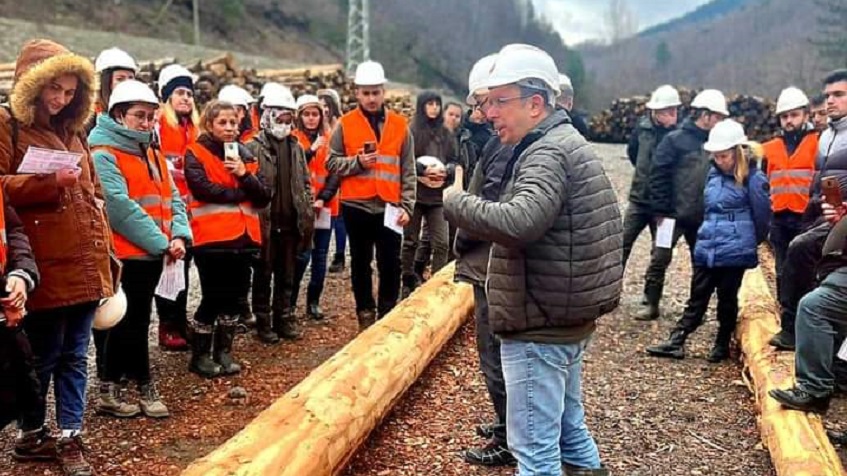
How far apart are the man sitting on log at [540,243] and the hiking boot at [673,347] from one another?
3313 mm

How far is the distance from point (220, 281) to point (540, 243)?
2835 mm

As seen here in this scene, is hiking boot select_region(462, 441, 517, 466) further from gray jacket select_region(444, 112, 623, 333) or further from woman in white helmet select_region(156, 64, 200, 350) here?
woman in white helmet select_region(156, 64, 200, 350)

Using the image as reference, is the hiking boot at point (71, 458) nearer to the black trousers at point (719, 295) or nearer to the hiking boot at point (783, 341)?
the hiking boot at point (783, 341)

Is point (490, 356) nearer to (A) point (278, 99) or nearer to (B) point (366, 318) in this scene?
(B) point (366, 318)

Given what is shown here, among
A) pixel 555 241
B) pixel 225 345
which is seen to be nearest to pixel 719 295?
pixel 555 241

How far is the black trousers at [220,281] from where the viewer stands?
517 centimetres

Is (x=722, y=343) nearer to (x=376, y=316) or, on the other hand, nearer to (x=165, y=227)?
(x=376, y=316)

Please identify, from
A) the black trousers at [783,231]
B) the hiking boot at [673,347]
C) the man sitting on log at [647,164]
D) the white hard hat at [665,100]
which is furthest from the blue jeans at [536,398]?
the white hard hat at [665,100]

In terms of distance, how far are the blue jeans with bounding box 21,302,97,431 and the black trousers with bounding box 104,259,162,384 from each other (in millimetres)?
698

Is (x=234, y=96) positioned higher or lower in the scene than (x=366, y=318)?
higher

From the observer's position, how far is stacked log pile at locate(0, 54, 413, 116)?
11.3m

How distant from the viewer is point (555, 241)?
2.98m

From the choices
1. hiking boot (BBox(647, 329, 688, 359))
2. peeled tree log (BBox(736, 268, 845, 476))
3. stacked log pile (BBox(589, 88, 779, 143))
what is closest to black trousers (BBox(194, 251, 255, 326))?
hiking boot (BBox(647, 329, 688, 359))

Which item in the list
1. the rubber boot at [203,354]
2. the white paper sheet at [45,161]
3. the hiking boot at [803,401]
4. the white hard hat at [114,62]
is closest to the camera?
the white paper sheet at [45,161]
